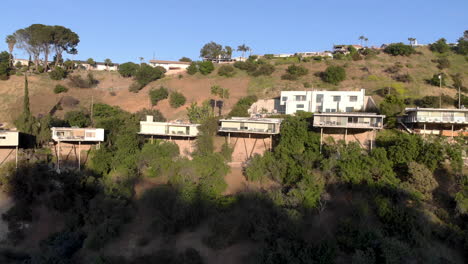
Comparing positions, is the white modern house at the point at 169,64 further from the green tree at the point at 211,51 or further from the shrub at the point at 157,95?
the shrub at the point at 157,95

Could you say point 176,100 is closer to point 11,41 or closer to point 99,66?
point 11,41

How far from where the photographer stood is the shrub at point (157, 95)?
54.1m

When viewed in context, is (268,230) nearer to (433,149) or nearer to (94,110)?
(433,149)

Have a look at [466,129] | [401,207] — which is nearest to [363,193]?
[401,207]

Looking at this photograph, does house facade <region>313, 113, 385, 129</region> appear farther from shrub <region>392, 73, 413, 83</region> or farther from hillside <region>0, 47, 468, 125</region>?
shrub <region>392, 73, 413, 83</region>

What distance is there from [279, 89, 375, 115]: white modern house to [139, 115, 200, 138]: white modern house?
1108 cm

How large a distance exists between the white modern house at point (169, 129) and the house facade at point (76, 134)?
3999 millimetres

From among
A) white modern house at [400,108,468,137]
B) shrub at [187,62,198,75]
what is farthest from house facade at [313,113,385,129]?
shrub at [187,62,198,75]

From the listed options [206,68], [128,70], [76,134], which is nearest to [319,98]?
[76,134]

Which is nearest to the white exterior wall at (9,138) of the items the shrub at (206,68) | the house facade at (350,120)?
the house facade at (350,120)

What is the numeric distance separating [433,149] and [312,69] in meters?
35.3

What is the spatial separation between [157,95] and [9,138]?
78.0 ft

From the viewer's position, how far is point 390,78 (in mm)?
55000

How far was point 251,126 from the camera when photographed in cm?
3600
